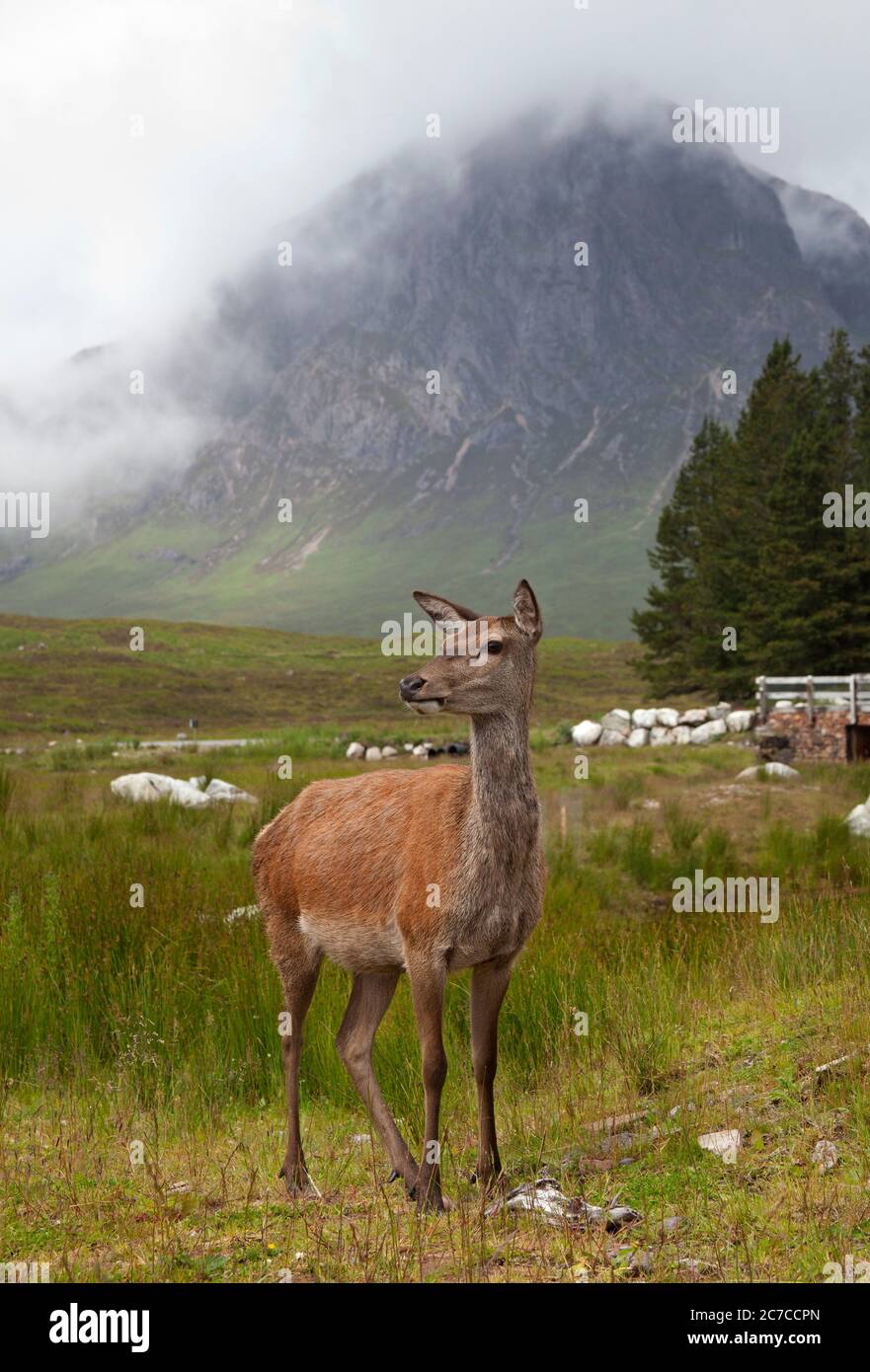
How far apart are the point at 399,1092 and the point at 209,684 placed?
2468 inches

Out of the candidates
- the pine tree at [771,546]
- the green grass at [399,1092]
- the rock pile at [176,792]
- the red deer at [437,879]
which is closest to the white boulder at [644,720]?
the pine tree at [771,546]

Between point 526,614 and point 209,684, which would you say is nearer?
point 526,614

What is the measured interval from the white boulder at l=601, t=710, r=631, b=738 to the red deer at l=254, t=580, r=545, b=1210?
31.1 m

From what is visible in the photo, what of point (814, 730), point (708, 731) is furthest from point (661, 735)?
point (814, 730)

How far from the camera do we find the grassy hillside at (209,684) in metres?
52.2

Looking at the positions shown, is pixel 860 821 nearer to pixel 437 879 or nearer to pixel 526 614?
pixel 526 614

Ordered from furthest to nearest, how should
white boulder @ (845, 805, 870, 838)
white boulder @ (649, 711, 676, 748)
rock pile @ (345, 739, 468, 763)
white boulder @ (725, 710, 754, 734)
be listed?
white boulder @ (649, 711, 676, 748), white boulder @ (725, 710, 754, 734), rock pile @ (345, 739, 468, 763), white boulder @ (845, 805, 870, 838)

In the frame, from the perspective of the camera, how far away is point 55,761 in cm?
2939

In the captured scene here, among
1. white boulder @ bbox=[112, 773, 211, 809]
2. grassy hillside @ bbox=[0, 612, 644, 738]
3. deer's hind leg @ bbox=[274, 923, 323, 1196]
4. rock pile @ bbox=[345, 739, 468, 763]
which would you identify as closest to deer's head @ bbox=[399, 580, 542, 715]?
deer's hind leg @ bbox=[274, 923, 323, 1196]

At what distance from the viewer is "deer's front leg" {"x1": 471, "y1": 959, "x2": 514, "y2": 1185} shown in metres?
5.26

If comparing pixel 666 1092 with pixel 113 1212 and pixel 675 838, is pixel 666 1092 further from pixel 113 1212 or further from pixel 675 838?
pixel 675 838

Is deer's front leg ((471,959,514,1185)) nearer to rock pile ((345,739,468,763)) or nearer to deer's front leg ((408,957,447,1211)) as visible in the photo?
deer's front leg ((408,957,447,1211))

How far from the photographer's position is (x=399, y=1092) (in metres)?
6.78
